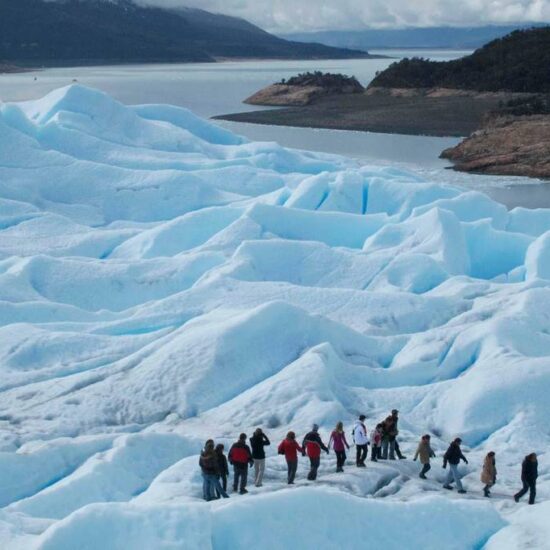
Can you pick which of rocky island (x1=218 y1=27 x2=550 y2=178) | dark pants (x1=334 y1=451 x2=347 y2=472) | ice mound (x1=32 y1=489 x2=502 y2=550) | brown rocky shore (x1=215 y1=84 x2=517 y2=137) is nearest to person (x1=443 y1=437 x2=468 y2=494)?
dark pants (x1=334 y1=451 x2=347 y2=472)

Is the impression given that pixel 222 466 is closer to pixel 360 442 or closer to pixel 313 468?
pixel 313 468

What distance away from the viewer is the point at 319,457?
30.8 ft

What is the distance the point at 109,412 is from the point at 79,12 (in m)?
193

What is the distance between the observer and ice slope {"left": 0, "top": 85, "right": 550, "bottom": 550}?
7.79 m

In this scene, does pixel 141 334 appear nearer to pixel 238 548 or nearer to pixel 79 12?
pixel 238 548

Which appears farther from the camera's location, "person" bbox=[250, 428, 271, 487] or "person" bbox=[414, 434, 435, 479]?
"person" bbox=[414, 434, 435, 479]

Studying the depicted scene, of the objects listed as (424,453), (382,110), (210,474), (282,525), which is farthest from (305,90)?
(282,525)

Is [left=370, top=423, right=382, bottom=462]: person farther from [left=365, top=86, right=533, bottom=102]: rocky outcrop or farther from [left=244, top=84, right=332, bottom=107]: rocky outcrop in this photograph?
[left=244, top=84, right=332, bottom=107]: rocky outcrop

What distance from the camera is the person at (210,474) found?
847 cm

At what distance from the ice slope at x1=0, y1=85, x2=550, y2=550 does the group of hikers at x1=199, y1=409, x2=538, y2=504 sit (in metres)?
0.18

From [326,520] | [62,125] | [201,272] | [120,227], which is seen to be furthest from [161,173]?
[326,520]

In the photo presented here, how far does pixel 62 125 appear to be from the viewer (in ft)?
79.6

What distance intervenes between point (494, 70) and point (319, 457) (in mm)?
60755

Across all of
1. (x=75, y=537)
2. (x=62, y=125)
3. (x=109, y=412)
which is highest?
(x=62, y=125)
